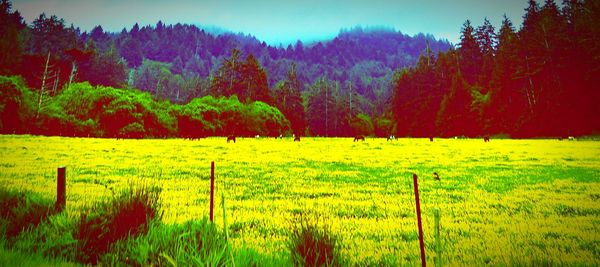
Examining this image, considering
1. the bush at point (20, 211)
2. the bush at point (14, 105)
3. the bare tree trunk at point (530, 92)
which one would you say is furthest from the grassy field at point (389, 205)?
the bare tree trunk at point (530, 92)

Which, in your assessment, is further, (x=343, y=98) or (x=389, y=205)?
(x=343, y=98)

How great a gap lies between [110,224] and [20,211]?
2020 millimetres

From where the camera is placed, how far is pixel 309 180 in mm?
13938

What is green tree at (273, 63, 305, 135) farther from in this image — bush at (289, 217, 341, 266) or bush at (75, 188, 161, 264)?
bush at (289, 217, 341, 266)

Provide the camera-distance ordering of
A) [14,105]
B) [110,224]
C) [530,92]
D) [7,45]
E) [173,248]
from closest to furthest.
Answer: [173,248], [110,224], [14,105], [7,45], [530,92]

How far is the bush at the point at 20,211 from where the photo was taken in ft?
17.7

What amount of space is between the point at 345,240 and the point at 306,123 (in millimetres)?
107454

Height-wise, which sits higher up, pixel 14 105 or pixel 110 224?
pixel 14 105

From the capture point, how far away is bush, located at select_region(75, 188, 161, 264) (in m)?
4.90

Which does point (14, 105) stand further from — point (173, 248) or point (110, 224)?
point (173, 248)

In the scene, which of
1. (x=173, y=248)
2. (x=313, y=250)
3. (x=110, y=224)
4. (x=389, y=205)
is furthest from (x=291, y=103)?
(x=313, y=250)

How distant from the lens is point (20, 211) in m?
5.88

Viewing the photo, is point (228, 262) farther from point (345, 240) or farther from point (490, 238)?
point (490, 238)

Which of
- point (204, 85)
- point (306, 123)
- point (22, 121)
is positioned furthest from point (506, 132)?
point (204, 85)
